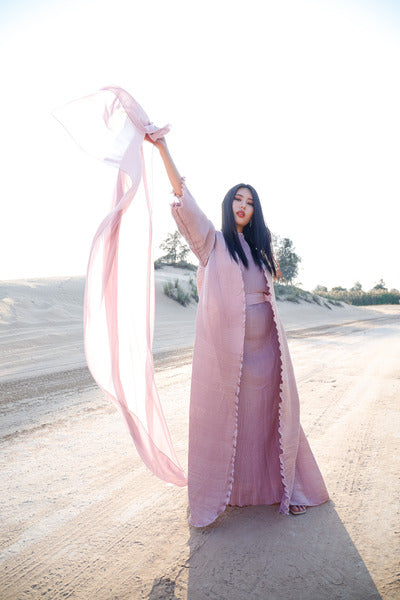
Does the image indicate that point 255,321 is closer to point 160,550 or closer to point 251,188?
point 251,188

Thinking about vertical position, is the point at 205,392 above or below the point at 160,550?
above

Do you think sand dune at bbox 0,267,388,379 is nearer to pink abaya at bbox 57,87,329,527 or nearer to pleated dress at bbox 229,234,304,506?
pink abaya at bbox 57,87,329,527

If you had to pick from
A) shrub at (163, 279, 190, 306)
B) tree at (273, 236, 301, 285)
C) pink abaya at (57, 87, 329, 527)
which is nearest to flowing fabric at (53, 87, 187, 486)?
pink abaya at (57, 87, 329, 527)

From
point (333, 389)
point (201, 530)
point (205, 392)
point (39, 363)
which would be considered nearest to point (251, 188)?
point (205, 392)

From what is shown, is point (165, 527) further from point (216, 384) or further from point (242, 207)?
point (242, 207)

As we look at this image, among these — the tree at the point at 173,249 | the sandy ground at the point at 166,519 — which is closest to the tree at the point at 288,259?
the tree at the point at 173,249

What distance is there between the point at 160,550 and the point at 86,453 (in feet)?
4.51

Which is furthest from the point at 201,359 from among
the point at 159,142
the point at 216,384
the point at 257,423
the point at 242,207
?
the point at 159,142

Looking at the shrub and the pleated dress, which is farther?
the shrub

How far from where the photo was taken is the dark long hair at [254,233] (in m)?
2.78

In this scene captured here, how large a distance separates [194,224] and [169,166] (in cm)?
37

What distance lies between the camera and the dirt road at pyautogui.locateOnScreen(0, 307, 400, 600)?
6.25 feet

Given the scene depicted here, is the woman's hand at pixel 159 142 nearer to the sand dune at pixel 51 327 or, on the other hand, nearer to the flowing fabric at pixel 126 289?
the flowing fabric at pixel 126 289

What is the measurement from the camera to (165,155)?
8.48 feet
